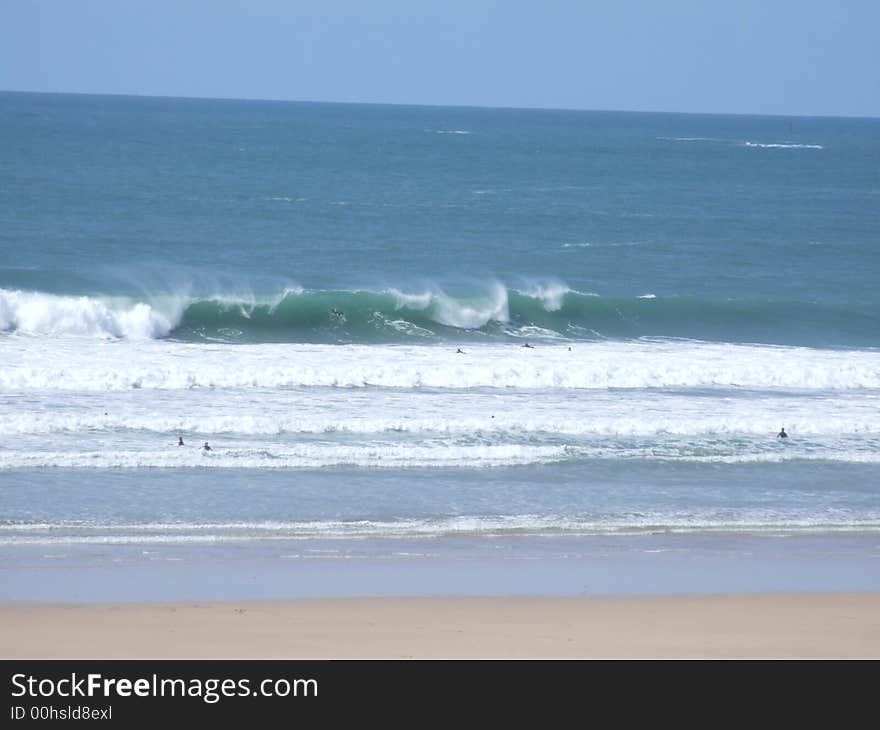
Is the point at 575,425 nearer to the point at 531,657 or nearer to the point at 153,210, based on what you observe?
the point at 531,657

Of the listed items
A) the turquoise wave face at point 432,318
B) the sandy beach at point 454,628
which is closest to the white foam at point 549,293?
the turquoise wave face at point 432,318

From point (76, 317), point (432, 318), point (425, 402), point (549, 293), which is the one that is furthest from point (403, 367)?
point (549, 293)

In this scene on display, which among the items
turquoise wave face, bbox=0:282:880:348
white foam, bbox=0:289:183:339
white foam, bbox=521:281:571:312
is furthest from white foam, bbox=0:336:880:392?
white foam, bbox=521:281:571:312

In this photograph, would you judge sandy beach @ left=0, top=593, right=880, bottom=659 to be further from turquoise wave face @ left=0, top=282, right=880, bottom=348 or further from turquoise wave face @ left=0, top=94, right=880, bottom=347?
turquoise wave face @ left=0, top=94, right=880, bottom=347

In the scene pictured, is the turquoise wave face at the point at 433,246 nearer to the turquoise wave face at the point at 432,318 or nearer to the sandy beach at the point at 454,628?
the turquoise wave face at the point at 432,318

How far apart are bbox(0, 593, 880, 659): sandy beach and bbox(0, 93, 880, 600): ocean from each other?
0.52 meters

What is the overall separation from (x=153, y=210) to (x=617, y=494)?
3358cm

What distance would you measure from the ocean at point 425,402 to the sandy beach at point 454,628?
52 cm

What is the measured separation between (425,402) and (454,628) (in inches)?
379

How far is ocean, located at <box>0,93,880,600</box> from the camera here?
1336 centimetres

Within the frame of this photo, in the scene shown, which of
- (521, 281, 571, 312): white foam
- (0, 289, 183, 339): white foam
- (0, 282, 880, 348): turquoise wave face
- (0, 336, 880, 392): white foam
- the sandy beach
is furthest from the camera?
(521, 281, 571, 312): white foam

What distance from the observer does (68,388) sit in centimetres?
2028

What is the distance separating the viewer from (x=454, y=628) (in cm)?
1091
